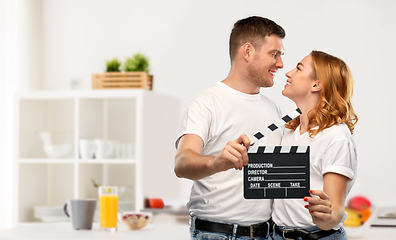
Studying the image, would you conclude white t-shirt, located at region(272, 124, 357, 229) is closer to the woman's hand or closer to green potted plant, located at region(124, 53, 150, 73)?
the woman's hand

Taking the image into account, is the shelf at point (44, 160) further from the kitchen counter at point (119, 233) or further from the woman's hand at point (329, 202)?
the woman's hand at point (329, 202)

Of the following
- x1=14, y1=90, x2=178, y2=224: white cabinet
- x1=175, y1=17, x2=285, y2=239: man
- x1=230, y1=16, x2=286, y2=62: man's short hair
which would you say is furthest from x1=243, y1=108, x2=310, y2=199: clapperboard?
x1=14, y1=90, x2=178, y2=224: white cabinet

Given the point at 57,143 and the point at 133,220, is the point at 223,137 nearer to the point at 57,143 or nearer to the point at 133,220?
the point at 133,220

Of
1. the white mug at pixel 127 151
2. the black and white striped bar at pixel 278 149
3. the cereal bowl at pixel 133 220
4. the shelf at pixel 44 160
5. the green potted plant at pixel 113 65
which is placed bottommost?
the cereal bowl at pixel 133 220

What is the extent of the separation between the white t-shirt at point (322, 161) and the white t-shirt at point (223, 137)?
0.13 m

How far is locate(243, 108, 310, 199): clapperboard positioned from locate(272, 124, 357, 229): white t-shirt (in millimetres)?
109

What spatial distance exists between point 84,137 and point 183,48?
1.01 m

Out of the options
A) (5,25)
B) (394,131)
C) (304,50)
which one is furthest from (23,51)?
(394,131)

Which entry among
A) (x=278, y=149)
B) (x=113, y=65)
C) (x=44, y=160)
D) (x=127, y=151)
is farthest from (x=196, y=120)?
(x=44, y=160)

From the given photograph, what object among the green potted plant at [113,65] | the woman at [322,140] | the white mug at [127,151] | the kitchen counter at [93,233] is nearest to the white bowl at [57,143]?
the white mug at [127,151]

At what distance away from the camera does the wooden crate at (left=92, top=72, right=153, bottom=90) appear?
11.5ft

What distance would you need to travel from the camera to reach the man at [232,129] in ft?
5.79

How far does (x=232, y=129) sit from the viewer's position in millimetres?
1821

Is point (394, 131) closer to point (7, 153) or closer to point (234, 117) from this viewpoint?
point (234, 117)
